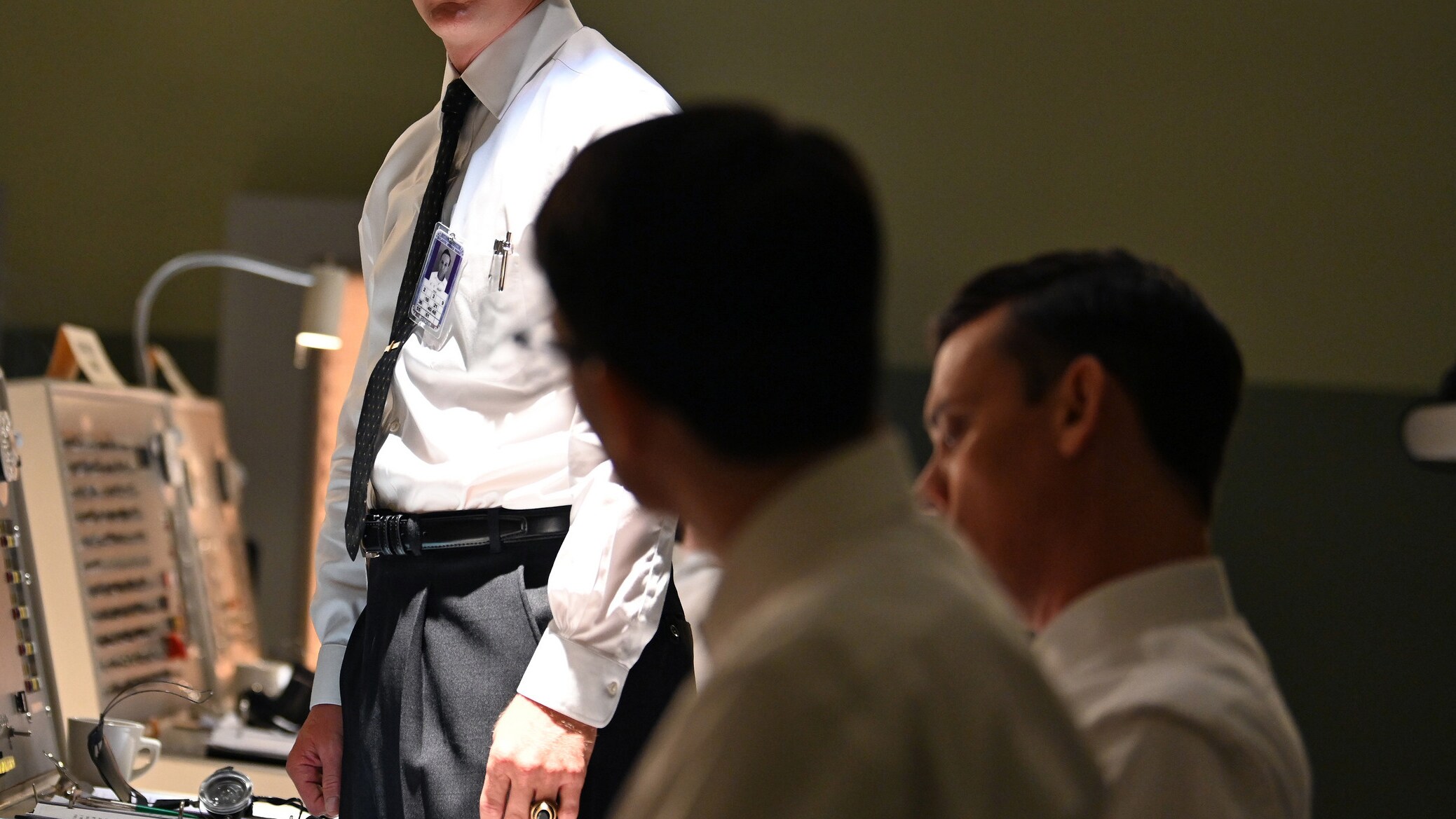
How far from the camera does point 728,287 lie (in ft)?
2.05

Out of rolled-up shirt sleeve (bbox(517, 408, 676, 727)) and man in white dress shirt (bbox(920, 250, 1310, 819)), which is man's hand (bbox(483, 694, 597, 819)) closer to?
rolled-up shirt sleeve (bbox(517, 408, 676, 727))

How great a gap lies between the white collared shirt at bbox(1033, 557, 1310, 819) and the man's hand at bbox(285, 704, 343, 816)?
34.5 inches

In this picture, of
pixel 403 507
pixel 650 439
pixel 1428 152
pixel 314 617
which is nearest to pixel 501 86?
pixel 403 507

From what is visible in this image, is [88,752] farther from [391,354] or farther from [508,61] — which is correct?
[508,61]

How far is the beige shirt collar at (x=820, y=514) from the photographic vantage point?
0.63m

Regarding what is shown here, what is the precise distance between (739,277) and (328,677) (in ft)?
3.45

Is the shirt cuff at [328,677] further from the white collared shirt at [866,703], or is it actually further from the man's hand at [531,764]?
the white collared shirt at [866,703]

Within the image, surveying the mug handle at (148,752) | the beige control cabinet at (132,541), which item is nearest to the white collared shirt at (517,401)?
the mug handle at (148,752)

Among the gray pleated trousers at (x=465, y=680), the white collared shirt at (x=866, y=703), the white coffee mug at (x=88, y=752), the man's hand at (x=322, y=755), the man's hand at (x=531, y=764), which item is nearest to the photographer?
the white collared shirt at (x=866, y=703)

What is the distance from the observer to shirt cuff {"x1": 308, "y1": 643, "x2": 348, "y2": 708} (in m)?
1.47

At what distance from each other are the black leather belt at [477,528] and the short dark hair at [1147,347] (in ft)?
1.79

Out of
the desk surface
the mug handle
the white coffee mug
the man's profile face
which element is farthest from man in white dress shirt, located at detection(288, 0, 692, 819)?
the desk surface

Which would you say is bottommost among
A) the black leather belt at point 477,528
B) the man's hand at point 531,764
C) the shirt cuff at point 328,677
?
the shirt cuff at point 328,677

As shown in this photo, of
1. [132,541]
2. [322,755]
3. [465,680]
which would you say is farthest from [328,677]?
[132,541]
